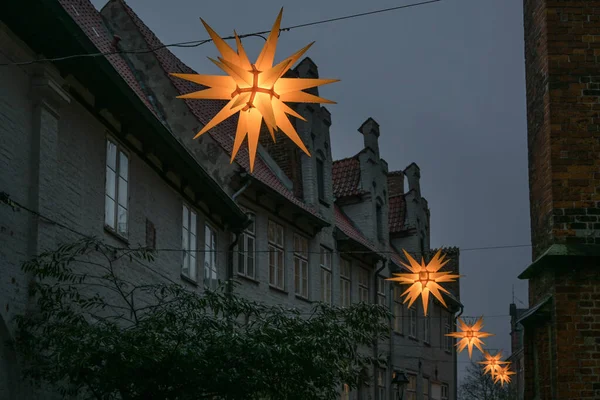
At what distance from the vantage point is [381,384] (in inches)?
1512

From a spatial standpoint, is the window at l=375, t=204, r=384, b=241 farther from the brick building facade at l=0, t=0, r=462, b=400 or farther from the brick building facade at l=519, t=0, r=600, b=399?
the brick building facade at l=519, t=0, r=600, b=399

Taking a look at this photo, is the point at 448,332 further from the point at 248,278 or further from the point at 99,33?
the point at 99,33

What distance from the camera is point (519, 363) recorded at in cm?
5894

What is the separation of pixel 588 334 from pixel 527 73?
360cm

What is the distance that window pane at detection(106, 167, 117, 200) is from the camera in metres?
17.7

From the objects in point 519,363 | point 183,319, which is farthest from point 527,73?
point 519,363

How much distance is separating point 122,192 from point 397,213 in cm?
2739

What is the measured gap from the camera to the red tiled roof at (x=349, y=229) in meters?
35.9

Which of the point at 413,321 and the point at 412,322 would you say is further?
the point at 413,321

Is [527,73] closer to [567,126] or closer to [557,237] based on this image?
[567,126]

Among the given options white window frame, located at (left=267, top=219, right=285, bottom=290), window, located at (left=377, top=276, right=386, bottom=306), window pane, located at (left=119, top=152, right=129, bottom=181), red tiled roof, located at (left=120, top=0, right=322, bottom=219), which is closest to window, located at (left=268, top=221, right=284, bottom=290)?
white window frame, located at (left=267, top=219, right=285, bottom=290)

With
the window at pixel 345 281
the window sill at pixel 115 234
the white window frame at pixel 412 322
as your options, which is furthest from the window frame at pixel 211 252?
the white window frame at pixel 412 322

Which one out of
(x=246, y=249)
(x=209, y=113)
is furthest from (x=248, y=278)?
(x=209, y=113)

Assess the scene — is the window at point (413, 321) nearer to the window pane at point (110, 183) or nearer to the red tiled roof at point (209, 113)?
the red tiled roof at point (209, 113)
